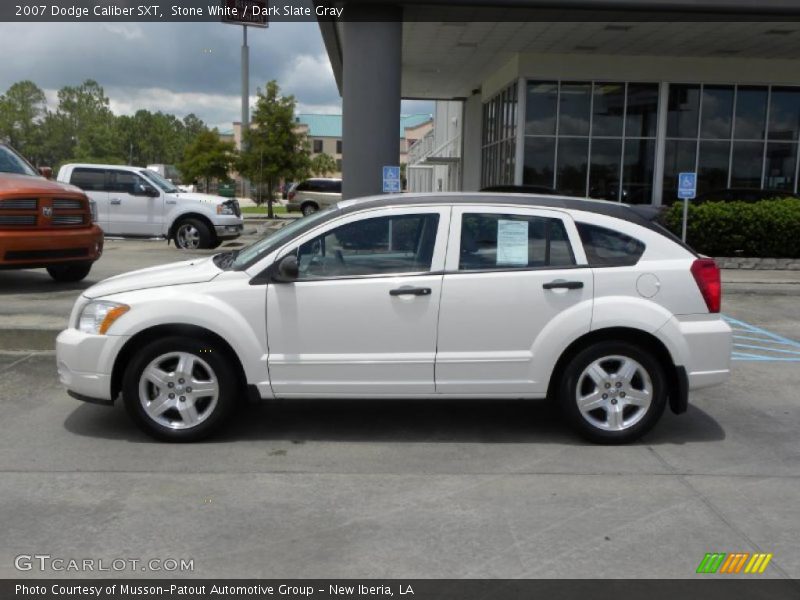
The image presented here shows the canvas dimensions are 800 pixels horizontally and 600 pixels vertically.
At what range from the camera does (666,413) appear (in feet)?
21.2

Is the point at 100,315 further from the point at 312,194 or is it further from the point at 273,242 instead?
the point at 312,194

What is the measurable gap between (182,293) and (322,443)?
4.59 feet

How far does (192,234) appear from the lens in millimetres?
18953

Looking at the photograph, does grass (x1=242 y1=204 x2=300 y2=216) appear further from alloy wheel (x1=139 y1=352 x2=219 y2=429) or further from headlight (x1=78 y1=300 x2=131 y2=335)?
alloy wheel (x1=139 y1=352 x2=219 y2=429)

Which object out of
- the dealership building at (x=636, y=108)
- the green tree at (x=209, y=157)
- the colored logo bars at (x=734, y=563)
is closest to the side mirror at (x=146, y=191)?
the dealership building at (x=636, y=108)

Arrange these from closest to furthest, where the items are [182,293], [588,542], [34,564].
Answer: [34,564] < [588,542] < [182,293]

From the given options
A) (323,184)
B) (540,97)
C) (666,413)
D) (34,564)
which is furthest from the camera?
(323,184)

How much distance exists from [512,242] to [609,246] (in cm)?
69

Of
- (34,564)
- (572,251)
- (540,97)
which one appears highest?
(540,97)

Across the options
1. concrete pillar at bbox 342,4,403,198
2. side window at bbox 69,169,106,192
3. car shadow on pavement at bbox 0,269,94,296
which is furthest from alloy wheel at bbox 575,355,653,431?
side window at bbox 69,169,106,192

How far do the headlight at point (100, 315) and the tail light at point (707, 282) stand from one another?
3865 mm

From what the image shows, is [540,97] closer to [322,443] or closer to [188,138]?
[322,443]

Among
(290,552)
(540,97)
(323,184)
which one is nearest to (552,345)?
(290,552)

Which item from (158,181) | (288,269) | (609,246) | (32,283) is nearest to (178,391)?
(288,269)
